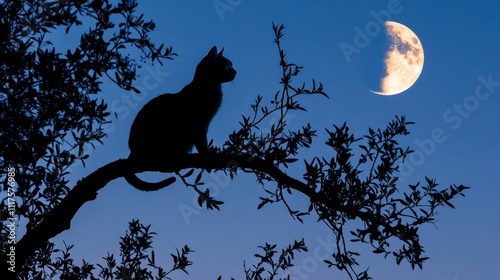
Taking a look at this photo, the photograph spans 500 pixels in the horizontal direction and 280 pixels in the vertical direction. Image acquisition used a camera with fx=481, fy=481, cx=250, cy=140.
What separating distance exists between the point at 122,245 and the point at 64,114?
8.26 feet

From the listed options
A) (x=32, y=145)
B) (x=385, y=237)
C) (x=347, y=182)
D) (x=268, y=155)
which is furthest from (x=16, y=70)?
(x=385, y=237)

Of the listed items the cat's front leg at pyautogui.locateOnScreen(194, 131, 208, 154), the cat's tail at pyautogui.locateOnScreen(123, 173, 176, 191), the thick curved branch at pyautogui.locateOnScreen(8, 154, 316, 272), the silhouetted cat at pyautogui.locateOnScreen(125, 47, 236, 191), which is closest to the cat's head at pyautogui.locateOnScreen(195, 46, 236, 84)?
the silhouetted cat at pyautogui.locateOnScreen(125, 47, 236, 191)

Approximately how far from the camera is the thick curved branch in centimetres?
511

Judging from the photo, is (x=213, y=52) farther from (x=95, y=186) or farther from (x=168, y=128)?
(x=95, y=186)

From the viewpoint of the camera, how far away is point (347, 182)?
5410mm

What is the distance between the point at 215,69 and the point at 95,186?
13.8ft

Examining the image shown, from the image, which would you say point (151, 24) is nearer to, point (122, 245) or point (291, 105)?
point (291, 105)

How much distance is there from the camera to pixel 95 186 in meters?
5.43

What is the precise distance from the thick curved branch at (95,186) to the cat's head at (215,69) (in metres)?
3.36

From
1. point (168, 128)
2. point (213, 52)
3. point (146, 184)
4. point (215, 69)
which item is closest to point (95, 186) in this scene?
point (146, 184)

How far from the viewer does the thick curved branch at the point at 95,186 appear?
5.11 m

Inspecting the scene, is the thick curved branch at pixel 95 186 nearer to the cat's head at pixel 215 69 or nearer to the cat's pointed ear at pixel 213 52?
the cat's head at pixel 215 69

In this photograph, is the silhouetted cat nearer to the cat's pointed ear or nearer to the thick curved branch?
the thick curved branch

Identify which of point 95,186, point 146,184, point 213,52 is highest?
point 213,52
